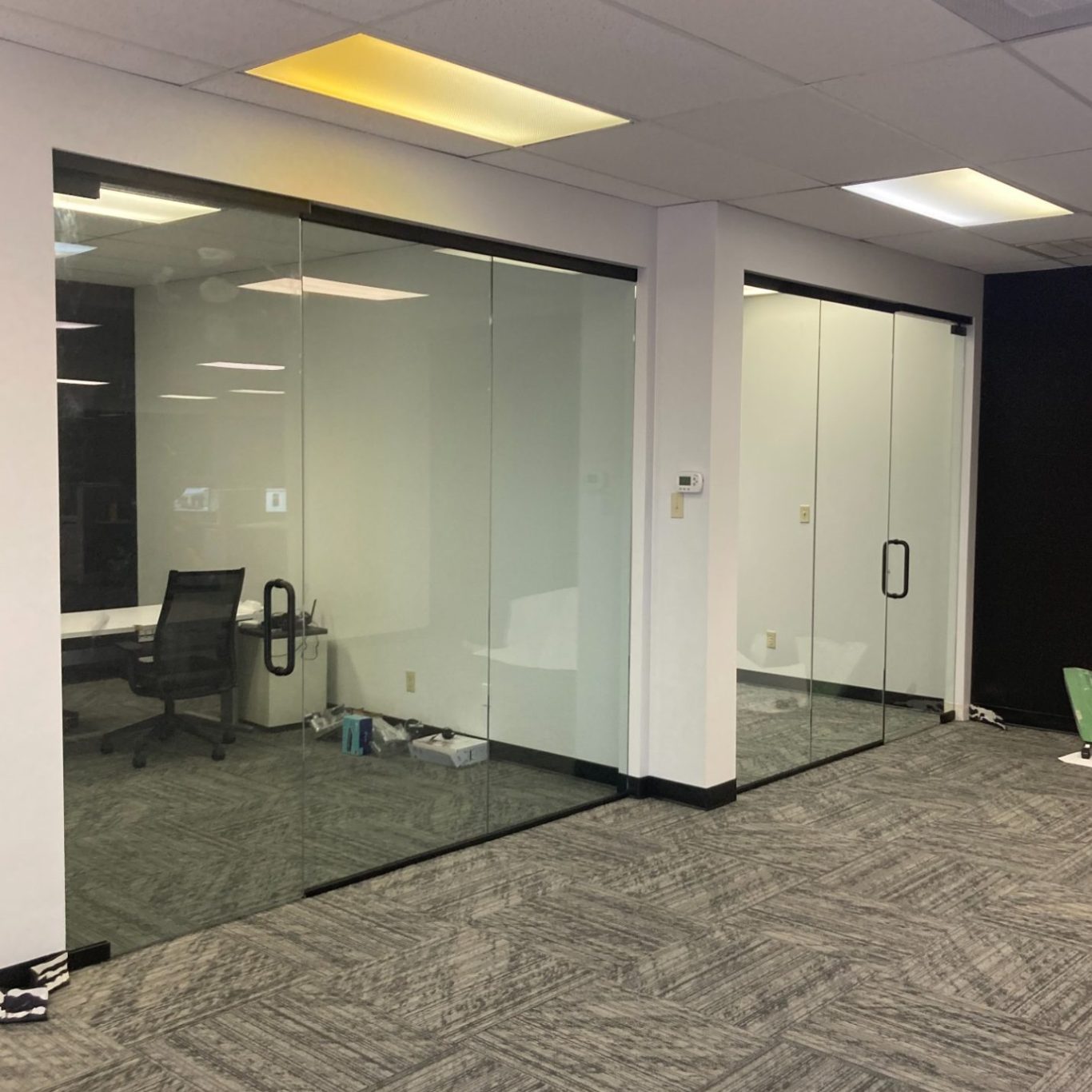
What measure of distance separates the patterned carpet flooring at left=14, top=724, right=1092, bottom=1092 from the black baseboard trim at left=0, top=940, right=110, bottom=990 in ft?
0.21

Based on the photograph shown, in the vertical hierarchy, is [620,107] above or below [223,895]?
above

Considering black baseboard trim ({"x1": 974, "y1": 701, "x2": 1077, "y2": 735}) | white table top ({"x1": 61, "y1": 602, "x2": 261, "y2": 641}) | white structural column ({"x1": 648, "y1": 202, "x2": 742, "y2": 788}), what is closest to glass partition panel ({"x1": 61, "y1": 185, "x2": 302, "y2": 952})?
white table top ({"x1": 61, "y1": 602, "x2": 261, "y2": 641})

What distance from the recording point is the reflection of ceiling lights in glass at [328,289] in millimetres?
3740

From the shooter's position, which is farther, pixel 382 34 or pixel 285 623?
pixel 285 623

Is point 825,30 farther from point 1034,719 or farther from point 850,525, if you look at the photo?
point 1034,719

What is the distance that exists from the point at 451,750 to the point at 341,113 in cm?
235

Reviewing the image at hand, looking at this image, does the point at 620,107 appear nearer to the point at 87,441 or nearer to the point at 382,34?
the point at 382,34

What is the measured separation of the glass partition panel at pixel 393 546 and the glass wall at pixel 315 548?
0.04 ft

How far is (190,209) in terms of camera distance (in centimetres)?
350

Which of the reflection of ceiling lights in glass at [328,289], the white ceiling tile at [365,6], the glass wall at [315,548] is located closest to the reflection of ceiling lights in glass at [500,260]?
the glass wall at [315,548]

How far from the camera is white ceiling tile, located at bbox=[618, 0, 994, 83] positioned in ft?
9.02

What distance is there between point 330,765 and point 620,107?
2.41m

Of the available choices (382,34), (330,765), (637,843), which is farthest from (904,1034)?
(382,34)

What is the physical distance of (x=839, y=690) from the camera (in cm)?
613
